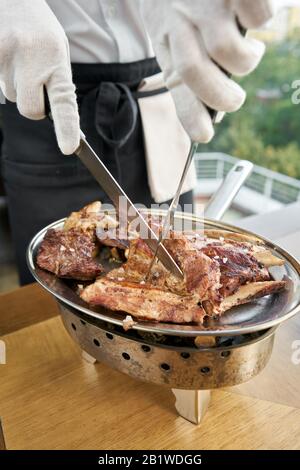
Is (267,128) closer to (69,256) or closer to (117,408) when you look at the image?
(69,256)

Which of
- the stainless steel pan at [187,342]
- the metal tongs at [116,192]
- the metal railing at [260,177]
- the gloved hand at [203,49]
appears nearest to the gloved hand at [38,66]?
the metal tongs at [116,192]

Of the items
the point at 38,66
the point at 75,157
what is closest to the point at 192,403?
the point at 38,66

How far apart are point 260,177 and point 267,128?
4.54ft

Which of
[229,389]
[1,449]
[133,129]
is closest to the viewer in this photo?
[1,449]

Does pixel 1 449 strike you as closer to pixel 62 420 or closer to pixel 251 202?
pixel 62 420

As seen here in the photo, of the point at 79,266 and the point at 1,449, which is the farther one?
the point at 79,266

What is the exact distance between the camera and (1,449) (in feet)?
2.63

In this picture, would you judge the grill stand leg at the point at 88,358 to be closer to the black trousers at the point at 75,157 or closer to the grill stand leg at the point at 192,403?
the grill stand leg at the point at 192,403

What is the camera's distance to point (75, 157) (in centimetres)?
144

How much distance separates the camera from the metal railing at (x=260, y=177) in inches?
134

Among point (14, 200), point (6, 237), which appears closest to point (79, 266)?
point (14, 200)

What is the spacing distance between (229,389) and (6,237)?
170 centimetres

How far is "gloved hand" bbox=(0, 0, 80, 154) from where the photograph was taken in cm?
86

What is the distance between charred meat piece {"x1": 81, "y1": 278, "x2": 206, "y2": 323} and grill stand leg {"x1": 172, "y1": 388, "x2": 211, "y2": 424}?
145 millimetres
